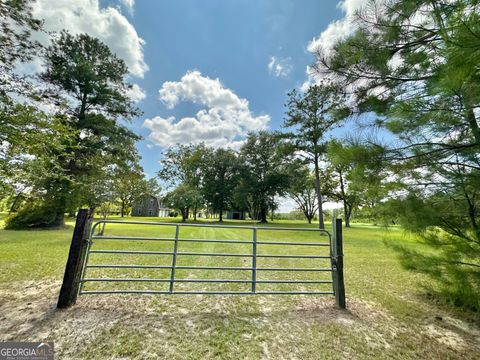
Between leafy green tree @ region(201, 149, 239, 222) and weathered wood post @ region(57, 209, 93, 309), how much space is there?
2521 centimetres

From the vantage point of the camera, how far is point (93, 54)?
13367 mm

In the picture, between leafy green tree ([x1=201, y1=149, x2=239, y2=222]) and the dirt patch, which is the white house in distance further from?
the dirt patch

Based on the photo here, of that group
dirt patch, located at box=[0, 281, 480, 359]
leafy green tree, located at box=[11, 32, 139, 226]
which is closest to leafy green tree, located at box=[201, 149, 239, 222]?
leafy green tree, located at box=[11, 32, 139, 226]

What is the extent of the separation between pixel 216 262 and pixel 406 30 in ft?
19.3

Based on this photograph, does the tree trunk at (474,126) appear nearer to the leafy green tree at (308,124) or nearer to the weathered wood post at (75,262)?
the weathered wood post at (75,262)

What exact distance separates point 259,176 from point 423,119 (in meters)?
25.3

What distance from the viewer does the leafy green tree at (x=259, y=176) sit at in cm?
2625

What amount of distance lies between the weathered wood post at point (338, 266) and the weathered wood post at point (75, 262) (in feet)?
12.1

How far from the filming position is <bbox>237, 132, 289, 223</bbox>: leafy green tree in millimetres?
26250

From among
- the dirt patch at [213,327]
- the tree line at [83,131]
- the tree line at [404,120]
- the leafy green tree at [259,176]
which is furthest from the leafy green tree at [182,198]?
the dirt patch at [213,327]

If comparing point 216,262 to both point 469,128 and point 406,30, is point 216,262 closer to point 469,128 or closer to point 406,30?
point 469,128

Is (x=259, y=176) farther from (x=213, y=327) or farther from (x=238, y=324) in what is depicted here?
(x=213, y=327)

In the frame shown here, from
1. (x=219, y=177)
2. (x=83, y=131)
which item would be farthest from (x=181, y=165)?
(x=83, y=131)

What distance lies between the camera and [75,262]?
2.82 meters
